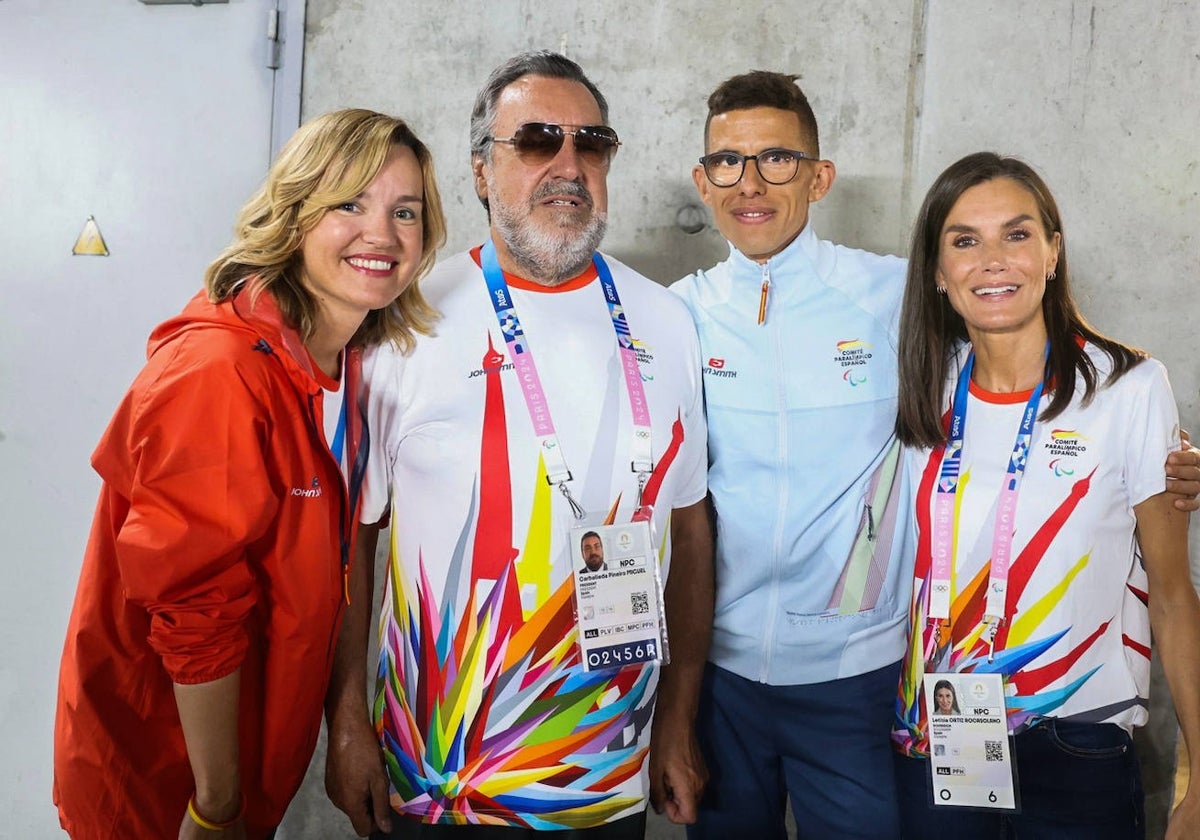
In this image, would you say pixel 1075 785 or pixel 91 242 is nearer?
pixel 1075 785

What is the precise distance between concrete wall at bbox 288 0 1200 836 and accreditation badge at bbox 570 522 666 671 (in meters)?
1.20

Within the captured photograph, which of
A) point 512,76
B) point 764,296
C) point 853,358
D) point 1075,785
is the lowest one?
point 1075,785

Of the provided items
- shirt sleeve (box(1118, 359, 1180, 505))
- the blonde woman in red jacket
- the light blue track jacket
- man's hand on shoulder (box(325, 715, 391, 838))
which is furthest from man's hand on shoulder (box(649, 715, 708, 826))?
shirt sleeve (box(1118, 359, 1180, 505))

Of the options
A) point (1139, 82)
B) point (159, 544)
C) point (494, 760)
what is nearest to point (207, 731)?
point (159, 544)

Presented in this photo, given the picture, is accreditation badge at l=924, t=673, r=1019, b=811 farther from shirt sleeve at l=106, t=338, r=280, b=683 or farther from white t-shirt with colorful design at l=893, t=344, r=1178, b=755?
shirt sleeve at l=106, t=338, r=280, b=683

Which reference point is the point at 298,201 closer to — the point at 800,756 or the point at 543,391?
the point at 543,391

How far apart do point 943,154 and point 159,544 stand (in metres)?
2.32

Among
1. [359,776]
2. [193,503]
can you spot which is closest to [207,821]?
[359,776]

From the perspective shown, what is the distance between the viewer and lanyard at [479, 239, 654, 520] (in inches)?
76.1

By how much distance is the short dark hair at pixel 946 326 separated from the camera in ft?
6.80

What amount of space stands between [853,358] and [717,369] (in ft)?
1.06

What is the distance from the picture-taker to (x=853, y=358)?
2.24 meters

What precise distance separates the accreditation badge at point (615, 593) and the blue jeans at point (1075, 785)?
0.84 meters

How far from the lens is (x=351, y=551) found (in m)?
1.92
